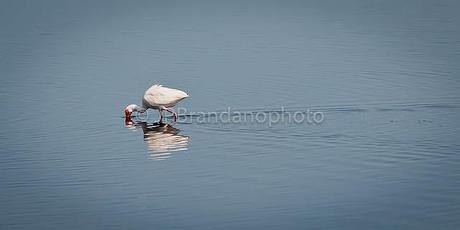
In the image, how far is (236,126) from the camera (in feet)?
59.0

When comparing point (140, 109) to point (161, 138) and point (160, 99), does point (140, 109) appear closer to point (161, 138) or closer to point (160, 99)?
point (160, 99)

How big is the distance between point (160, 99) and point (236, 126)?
82.1 inches

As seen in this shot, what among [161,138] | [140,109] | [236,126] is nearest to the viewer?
[161,138]

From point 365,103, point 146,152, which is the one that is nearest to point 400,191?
point 146,152

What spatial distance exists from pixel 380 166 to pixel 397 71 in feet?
31.0

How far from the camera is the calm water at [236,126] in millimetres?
12812

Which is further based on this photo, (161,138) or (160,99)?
(160,99)

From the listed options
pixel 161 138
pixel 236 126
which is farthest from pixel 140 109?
pixel 236 126

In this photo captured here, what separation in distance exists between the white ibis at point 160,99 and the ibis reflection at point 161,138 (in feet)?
0.99

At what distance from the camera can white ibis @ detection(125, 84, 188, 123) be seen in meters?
19.1

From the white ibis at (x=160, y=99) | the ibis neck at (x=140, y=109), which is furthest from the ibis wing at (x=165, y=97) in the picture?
the ibis neck at (x=140, y=109)

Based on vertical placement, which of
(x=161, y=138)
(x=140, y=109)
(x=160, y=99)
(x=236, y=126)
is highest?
(x=160, y=99)

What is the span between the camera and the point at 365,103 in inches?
774

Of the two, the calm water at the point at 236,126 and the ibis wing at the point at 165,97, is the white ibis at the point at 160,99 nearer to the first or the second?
the ibis wing at the point at 165,97
